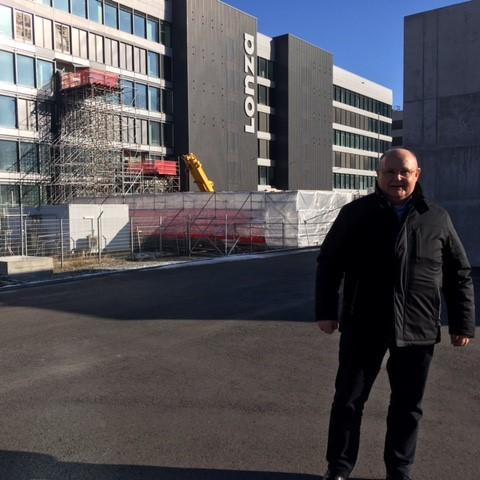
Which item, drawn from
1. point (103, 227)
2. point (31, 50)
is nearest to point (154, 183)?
point (31, 50)

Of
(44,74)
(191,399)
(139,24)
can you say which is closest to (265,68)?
(139,24)

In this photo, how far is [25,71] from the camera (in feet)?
127

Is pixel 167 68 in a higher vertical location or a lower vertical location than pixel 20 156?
higher

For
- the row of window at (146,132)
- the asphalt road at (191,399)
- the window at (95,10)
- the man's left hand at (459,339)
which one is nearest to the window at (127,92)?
the row of window at (146,132)

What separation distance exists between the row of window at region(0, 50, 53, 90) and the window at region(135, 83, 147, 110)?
7463mm

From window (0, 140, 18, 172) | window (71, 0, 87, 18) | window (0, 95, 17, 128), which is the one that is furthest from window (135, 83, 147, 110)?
window (0, 140, 18, 172)

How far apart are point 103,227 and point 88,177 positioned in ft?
56.7

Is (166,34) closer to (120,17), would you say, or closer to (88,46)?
(120,17)

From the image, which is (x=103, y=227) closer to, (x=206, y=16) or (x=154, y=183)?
(x=154, y=183)

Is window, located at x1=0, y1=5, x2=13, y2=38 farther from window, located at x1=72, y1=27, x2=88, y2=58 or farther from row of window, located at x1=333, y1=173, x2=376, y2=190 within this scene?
row of window, located at x1=333, y1=173, x2=376, y2=190

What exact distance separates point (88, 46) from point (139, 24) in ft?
19.1

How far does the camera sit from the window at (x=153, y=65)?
47031 millimetres

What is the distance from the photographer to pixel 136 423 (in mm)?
4262

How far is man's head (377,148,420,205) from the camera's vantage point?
3029 mm
